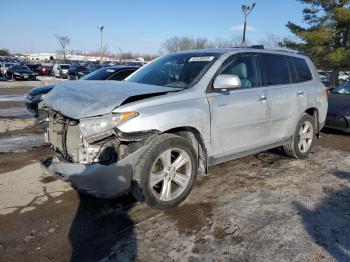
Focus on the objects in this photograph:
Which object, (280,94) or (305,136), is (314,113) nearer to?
(305,136)

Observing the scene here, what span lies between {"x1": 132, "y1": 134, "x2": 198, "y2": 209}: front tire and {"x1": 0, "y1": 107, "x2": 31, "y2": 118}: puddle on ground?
8.00 metres

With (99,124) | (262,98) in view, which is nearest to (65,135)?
(99,124)

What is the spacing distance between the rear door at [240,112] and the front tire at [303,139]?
99cm

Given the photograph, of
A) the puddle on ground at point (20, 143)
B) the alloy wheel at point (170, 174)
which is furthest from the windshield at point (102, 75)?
the alloy wheel at point (170, 174)

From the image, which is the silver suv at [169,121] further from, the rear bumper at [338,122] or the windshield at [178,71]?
the rear bumper at [338,122]

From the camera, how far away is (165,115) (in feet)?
12.7

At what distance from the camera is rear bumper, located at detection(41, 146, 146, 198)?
3541mm

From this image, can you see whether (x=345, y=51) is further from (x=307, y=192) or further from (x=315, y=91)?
(x=307, y=192)

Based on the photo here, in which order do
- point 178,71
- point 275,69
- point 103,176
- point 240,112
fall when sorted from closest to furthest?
point 103,176 → point 240,112 → point 178,71 → point 275,69

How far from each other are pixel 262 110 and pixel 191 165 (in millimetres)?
1470

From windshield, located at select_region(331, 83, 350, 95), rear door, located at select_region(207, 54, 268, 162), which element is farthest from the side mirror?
windshield, located at select_region(331, 83, 350, 95)

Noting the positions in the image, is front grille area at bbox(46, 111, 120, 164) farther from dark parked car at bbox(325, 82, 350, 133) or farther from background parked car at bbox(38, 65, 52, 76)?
background parked car at bbox(38, 65, 52, 76)

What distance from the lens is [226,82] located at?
434cm

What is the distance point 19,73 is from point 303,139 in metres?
29.6
